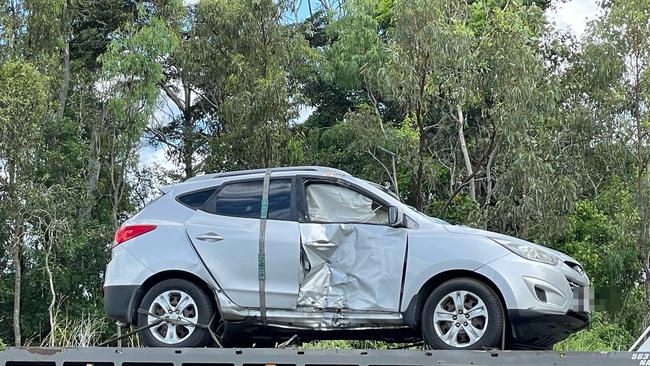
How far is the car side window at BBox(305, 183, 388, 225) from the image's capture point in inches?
233

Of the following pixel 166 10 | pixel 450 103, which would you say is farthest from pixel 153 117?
pixel 450 103

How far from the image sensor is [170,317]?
19.2ft

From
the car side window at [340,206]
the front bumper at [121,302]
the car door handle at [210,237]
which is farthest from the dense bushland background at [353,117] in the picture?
the car side window at [340,206]

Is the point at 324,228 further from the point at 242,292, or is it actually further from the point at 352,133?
the point at 352,133

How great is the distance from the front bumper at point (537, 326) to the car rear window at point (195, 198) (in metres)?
2.40

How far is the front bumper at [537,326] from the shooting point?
212 inches

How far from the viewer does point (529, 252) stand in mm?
5598

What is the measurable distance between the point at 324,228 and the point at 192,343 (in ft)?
4.06

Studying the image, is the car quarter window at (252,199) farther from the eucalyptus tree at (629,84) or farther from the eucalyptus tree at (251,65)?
the eucalyptus tree at (629,84)

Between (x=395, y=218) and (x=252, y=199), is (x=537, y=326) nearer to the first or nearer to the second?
(x=395, y=218)

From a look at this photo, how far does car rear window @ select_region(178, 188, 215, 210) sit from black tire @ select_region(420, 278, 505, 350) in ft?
6.10

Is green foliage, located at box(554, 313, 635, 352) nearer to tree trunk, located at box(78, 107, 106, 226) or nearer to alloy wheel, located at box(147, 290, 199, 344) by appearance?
alloy wheel, located at box(147, 290, 199, 344)

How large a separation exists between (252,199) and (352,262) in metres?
0.92

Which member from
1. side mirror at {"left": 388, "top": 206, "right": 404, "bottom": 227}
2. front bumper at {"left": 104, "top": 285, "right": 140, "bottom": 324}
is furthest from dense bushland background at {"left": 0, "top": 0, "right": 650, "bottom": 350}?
side mirror at {"left": 388, "top": 206, "right": 404, "bottom": 227}
